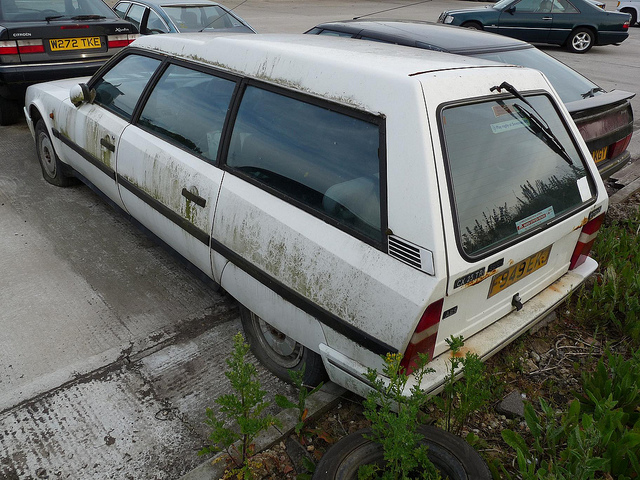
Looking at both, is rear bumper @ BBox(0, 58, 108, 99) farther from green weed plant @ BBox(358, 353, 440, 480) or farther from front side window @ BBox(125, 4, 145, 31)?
green weed plant @ BBox(358, 353, 440, 480)

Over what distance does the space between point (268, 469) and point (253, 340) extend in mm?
848

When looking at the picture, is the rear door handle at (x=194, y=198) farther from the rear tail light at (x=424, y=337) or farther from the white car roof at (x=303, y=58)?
the rear tail light at (x=424, y=337)

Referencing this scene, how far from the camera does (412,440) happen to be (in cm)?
199

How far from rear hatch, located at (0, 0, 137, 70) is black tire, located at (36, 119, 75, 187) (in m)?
1.43

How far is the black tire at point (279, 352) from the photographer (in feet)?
8.94

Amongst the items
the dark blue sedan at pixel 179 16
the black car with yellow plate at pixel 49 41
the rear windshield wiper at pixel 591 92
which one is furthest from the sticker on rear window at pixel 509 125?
the dark blue sedan at pixel 179 16

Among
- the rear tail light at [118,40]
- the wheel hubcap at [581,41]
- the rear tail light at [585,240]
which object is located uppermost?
the rear tail light at [118,40]

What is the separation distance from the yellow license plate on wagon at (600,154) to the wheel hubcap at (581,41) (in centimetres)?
1083

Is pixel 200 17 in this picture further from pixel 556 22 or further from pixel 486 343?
pixel 556 22

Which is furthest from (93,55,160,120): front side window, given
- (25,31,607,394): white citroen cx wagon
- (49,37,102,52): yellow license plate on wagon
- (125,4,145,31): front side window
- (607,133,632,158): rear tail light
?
(125,4,145,31): front side window

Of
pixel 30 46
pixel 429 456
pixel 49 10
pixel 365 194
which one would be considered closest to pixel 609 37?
pixel 49 10

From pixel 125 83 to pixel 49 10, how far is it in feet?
11.1

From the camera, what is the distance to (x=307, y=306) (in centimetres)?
245

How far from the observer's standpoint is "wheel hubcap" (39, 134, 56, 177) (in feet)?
16.1
